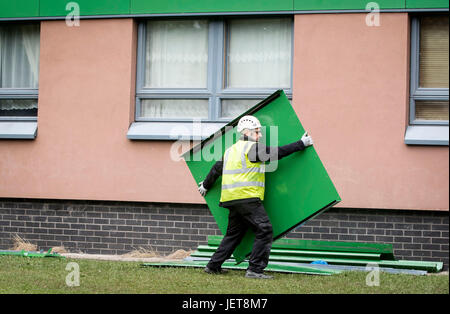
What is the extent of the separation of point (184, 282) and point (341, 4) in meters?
4.90

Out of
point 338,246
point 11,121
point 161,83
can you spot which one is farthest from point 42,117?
point 338,246

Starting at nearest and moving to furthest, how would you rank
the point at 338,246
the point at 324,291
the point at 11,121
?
the point at 324,291 < the point at 338,246 < the point at 11,121

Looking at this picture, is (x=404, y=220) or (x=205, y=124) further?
(x=205, y=124)

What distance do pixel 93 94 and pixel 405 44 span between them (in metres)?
4.81

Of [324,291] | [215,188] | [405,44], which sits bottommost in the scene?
[324,291]

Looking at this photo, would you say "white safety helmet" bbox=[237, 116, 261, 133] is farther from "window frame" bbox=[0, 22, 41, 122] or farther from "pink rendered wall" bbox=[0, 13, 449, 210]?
"window frame" bbox=[0, 22, 41, 122]

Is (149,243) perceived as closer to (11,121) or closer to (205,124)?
(205,124)

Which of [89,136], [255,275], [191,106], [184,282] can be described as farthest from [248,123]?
[89,136]

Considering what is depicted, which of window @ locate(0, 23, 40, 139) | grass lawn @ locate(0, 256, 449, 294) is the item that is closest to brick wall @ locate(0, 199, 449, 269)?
window @ locate(0, 23, 40, 139)

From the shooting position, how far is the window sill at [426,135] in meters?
10.1

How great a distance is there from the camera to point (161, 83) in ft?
38.4

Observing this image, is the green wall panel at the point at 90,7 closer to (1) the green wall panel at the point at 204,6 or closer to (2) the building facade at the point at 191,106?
(2) the building facade at the point at 191,106

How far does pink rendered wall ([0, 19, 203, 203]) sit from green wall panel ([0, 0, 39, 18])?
33cm

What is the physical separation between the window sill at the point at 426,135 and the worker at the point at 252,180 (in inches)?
100.0
